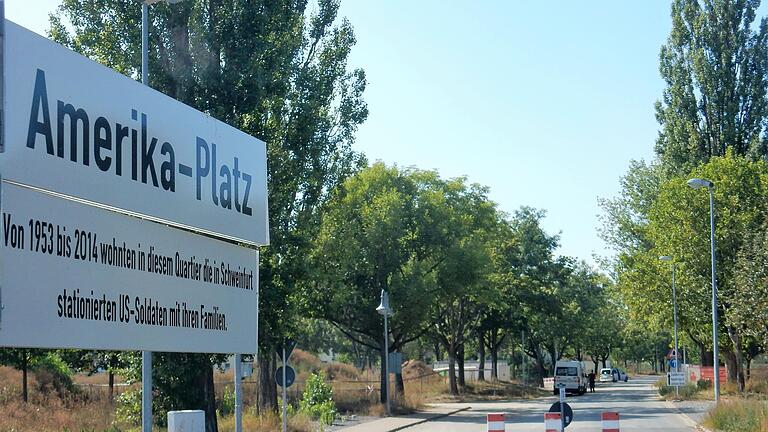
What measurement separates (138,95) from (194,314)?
1866mm

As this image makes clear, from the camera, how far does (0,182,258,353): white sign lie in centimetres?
582

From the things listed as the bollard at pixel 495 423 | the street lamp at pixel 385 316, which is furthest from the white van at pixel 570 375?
the bollard at pixel 495 423

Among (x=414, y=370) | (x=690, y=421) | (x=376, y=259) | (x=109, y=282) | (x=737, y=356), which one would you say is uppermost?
(x=376, y=259)

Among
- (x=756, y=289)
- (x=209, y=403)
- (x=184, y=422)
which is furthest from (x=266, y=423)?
(x=184, y=422)

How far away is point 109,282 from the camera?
6.71 m

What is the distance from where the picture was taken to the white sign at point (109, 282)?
5816mm

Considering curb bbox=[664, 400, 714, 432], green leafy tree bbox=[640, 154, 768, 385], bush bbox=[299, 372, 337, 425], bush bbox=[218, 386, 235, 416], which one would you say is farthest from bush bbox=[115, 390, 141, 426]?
green leafy tree bbox=[640, 154, 768, 385]

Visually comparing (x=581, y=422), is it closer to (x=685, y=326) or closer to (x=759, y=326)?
(x=759, y=326)

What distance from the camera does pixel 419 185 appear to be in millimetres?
52125

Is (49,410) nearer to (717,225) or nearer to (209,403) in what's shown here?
(209,403)

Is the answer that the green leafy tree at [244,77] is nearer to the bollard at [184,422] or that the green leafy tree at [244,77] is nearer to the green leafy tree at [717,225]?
the bollard at [184,422]

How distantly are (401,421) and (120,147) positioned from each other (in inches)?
1263

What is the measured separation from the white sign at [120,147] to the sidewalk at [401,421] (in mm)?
25190

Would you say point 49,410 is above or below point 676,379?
above
